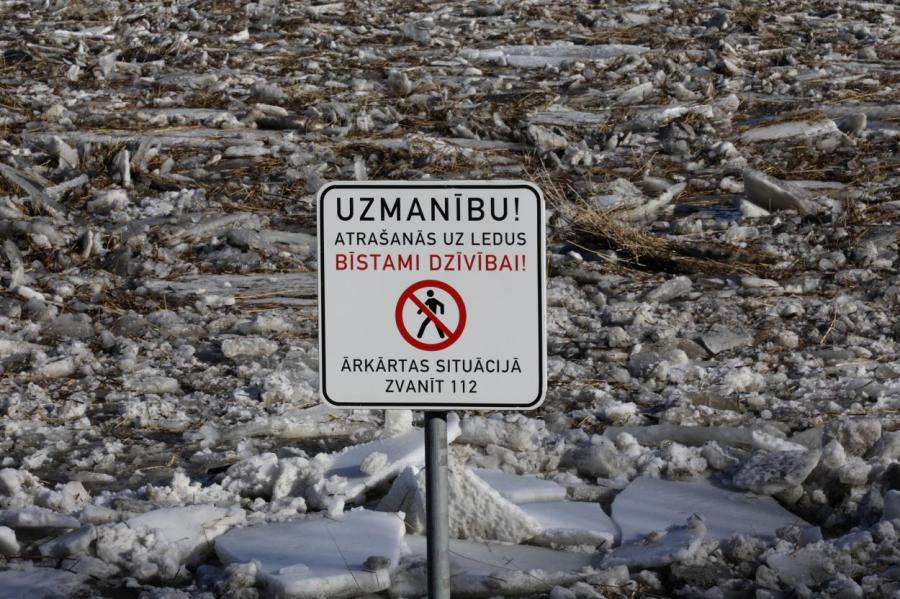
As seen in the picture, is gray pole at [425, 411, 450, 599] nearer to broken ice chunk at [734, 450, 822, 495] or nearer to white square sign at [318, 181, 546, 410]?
white square sign at [318, 181, 546, 410]

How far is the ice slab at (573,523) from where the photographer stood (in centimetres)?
355

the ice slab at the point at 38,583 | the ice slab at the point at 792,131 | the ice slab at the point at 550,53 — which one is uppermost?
the ice slab at the point at 550,53

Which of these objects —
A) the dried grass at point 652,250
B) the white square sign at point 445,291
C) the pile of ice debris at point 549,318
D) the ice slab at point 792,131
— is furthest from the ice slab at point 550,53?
the white square sign at point 445,291

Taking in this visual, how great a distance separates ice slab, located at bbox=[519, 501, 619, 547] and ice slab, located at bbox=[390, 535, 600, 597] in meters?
0.05

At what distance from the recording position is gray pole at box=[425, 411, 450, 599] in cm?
205

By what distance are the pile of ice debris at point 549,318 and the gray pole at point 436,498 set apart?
3.88 ft

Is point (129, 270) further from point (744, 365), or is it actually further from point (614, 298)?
point (744, 365)

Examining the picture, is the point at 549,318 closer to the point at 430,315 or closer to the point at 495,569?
the point at 495,569

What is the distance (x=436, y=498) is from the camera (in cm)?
205

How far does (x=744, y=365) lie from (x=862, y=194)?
105 inches

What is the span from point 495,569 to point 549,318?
8.09 ft

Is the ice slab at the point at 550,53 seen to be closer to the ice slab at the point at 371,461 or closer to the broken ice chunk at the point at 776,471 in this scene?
the ice slab at the point at 371,461

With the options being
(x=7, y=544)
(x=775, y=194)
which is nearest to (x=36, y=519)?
(x=7, y=544)

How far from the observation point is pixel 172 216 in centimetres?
717
